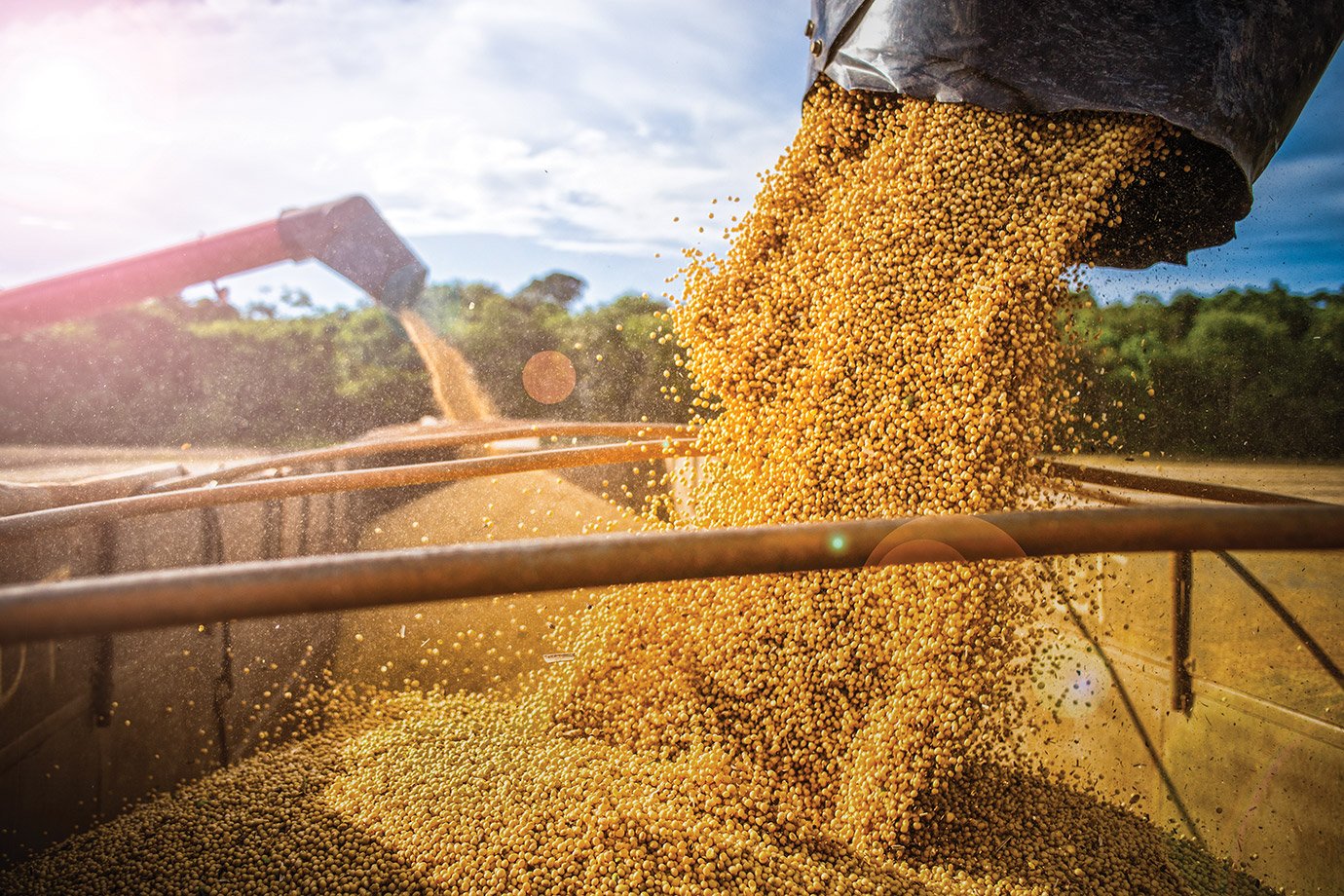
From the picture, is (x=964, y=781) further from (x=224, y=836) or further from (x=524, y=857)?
(x=224, y=836)

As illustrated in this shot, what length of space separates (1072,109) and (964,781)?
1.54 meters

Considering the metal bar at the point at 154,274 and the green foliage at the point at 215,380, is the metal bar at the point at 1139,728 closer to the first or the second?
the metal bar at the point at 154,274

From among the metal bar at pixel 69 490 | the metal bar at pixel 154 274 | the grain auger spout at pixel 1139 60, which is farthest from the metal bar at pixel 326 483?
the metal bar at pixel 154 274

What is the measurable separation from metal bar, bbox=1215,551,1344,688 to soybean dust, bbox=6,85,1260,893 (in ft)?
1.93

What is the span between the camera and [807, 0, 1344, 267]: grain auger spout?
138cm

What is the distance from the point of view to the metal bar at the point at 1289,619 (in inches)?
72.0

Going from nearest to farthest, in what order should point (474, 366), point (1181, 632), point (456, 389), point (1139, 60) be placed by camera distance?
point (1139, 60) → point (1181, 632) → point (456, 389) → point (474, 366)

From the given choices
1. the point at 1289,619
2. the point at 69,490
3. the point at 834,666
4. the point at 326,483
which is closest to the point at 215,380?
the point at 69,490

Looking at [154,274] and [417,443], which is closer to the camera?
[417,443]

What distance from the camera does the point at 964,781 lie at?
1650mm

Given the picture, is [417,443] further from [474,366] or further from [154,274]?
[474,366]

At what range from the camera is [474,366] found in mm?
9523

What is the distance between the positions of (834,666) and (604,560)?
1114 mm

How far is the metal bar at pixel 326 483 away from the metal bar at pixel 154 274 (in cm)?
252
